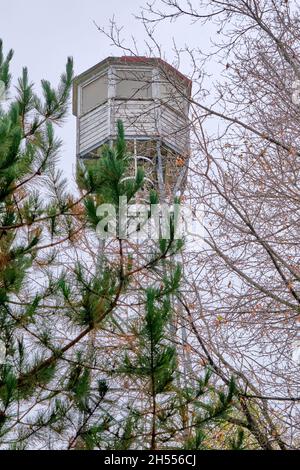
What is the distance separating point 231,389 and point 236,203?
4.27ft

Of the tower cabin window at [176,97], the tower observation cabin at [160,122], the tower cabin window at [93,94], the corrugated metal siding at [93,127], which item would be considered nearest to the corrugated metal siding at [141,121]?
the tower observation cabin at [160,122]

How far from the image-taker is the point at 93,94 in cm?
1104

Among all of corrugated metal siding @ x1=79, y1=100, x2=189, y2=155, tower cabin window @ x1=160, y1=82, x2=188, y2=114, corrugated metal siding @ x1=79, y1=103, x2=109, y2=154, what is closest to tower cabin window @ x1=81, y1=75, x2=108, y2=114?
corrugated metal siding @ x1=79, y1=103, x2=109, y2=154

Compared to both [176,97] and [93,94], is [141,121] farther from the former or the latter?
[93,94]

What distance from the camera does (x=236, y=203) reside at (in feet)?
14.6

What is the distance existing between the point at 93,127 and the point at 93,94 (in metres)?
0.84

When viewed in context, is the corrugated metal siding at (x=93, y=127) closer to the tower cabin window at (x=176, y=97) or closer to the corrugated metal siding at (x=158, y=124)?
the corrugated metal siding at (x=158, y=124)

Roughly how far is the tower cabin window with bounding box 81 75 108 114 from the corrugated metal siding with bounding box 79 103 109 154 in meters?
0.21

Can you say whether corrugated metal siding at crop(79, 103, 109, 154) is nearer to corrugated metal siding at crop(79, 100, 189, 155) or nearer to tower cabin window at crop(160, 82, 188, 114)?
corrugated metal siding at crop(79, 100, 189, 155)

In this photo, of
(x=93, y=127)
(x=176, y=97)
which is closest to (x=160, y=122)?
(x=176, y=97)

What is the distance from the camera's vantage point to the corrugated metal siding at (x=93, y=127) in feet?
33.4

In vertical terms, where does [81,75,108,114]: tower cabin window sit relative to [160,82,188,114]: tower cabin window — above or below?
above

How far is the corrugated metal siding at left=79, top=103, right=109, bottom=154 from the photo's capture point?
10172 millimetres

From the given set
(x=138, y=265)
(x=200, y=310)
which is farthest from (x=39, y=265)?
(x=200, y=310)
